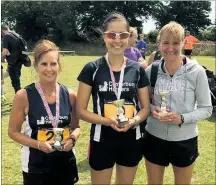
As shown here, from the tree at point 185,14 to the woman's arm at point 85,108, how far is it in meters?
49.5

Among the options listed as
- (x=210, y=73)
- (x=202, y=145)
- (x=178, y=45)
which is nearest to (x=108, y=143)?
(x=178, y=45)

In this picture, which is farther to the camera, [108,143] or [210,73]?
[210,73]

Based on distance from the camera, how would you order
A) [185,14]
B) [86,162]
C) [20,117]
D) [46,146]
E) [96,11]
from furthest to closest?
1. [185,14]
2. [96,11]
3. [86,162]
4. [20,117]
5. [46,146]

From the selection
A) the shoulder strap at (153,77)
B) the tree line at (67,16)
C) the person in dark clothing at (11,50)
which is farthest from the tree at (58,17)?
the shoulder strap at (153,77)

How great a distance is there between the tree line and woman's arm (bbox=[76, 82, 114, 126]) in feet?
127

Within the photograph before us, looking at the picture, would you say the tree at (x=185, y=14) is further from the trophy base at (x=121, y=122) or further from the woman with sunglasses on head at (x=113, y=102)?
the trophy base at (x=121, y=122)

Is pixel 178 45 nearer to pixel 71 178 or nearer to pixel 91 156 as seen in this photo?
pixel 91 156

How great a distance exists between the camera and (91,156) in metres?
2.89

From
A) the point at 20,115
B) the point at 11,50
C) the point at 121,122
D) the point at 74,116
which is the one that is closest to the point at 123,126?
the point at 121,122

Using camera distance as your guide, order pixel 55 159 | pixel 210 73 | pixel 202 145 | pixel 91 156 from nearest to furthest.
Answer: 1. pixel 55 159
2. pixel 91 156
3. pixel 202 145
4. pixel 210 73

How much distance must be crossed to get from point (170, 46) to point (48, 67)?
3.32 ft

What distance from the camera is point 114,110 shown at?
2730 mm

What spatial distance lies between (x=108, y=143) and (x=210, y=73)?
5492 mm

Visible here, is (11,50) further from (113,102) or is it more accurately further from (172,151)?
(172,151)
